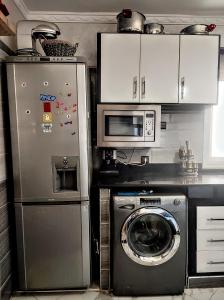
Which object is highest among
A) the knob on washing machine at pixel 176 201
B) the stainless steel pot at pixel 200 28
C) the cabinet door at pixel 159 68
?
the stainless steel pot at pixel 200 28

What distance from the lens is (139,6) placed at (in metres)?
2.30

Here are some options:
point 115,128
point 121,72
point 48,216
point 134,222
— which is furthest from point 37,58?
point 134,222

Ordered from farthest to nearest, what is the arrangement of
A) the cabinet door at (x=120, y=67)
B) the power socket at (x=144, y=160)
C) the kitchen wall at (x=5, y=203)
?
the power socket at (x=144, y=160), the cabinet door at (x=120, y=67), the kitchen wall at (x=5, y=203)

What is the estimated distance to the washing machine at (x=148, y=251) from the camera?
193 centimetres

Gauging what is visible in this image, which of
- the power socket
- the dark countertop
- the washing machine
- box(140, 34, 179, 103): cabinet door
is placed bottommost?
the washing machine

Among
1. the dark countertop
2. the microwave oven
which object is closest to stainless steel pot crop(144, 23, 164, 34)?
the microwave oven

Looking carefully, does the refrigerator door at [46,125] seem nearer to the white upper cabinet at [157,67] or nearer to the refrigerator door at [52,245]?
the refrigerator door at [52,245]

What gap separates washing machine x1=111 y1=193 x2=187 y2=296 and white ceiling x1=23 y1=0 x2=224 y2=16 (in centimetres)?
168

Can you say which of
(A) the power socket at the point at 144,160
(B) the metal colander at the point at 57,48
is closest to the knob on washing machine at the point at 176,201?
(A) the power socket at the point at 144,160

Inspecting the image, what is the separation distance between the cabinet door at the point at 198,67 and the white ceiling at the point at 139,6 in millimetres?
337

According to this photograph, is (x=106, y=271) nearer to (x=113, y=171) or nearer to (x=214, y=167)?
(x=113, y=171)

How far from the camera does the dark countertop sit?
204 cm

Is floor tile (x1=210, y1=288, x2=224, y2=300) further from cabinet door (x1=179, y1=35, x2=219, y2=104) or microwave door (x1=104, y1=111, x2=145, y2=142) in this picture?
cabinet door (x1=179, y1=35, x2=219, y2=104)

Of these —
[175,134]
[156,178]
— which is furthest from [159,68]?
[156,178]
